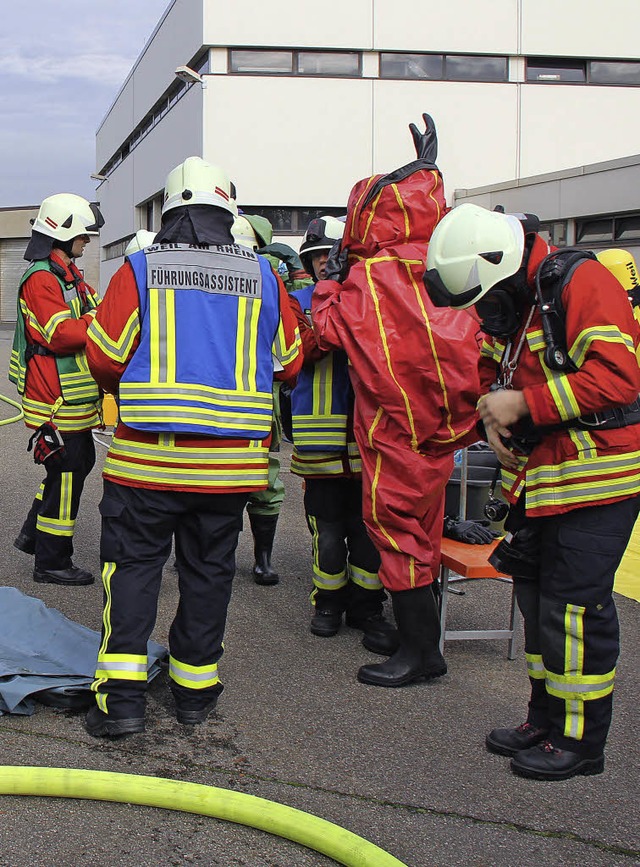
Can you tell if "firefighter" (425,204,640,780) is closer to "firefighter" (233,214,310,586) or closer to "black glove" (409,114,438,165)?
"black glove" (409,114,438,165)

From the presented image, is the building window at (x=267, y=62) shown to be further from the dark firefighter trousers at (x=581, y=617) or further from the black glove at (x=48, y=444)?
the dark firefighter trousers at (x=581, y=617)

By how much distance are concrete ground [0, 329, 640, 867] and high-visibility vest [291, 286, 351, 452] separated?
989mm

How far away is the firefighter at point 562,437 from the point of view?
3152 mm

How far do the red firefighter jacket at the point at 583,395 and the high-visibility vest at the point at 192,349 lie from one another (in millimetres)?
1028

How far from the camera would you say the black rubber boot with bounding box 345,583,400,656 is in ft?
15.5

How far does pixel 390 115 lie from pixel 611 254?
18.3 m

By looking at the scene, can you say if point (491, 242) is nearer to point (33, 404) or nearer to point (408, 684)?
point (408, 684)

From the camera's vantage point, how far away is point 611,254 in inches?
171

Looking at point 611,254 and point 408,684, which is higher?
point 611,254

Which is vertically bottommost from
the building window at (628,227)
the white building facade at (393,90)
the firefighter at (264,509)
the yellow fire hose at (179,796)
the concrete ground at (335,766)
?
the concrete ground at (335,766)

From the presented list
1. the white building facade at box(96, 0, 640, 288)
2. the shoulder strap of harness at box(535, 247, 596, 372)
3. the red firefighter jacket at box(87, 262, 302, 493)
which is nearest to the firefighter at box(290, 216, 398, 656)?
the red firefighter jacket at box(87, 262, 302, 493)

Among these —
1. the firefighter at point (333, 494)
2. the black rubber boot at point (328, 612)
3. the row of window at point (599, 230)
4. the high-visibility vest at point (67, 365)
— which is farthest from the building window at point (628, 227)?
the black rubber boot at point (328, 612)

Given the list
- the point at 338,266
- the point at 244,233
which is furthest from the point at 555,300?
the point at 244,233

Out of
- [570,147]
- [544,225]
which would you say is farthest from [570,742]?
[570,147]
